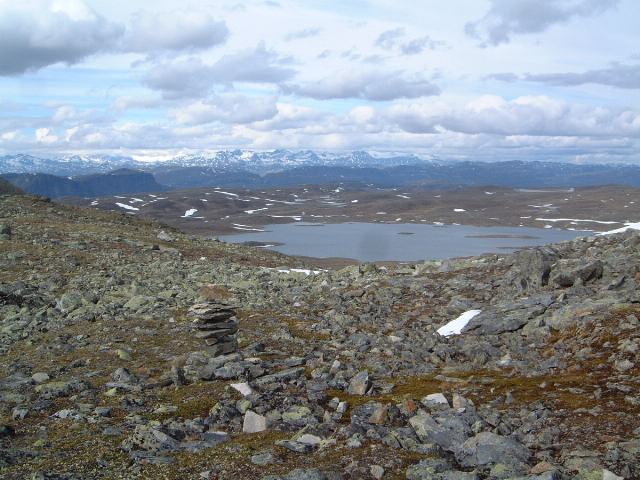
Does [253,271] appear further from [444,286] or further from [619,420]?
[619,420]

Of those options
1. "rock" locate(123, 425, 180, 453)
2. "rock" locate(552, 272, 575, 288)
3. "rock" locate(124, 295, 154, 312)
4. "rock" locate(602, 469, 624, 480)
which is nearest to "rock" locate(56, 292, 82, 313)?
"rock" locate(124, 295, 154, 312)

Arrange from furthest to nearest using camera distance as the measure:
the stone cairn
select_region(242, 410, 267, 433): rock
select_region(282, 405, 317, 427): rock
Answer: the stone cairn < select_region(282, 405, 317, 427): rock < select_region(242, 410, 267, 433): rock

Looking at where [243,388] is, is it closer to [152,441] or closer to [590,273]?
[152,441]

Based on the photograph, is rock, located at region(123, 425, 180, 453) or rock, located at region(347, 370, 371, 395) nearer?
rock, located at region(123, 425, 180, 453)

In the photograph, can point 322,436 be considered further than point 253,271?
No

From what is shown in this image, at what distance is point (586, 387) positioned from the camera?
11.9m

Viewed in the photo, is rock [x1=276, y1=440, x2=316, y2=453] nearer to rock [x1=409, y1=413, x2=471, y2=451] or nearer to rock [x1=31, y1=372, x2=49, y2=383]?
rock [x1=409, y1=413, x2=471, y2=451]

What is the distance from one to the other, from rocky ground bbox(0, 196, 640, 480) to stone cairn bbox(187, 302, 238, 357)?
523 millimetres

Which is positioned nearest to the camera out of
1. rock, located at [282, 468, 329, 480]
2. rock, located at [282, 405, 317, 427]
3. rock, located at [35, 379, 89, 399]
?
rock, located at [282, 468, 329, 480]

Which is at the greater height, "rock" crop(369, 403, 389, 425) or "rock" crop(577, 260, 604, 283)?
"rock" crop(577, 260, 604, 283)

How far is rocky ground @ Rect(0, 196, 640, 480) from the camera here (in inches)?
384

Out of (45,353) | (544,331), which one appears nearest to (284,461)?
(544,331)

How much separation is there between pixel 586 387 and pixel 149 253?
31.0m

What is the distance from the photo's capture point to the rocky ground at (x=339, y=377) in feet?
32.0
